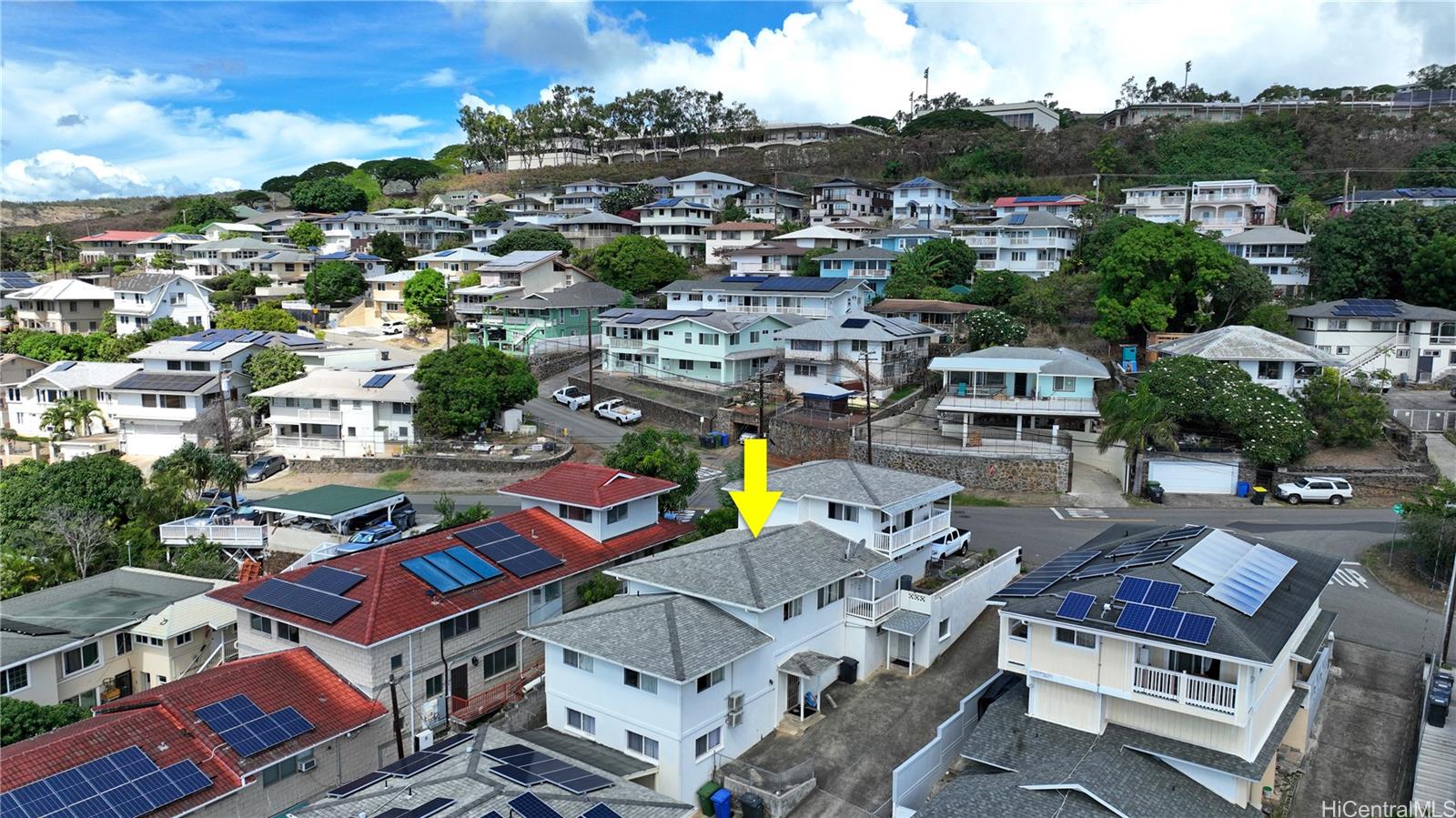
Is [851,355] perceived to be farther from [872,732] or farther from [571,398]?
[872,732]

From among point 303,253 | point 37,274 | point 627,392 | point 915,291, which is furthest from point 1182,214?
point 37,274

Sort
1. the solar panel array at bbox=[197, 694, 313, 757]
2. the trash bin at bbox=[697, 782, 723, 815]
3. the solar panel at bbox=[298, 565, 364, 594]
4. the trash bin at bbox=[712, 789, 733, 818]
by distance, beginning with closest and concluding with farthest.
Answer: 1. the solar panel array at bbox=[197, 694, 313, 757]
2. the trash bin at bbox=[712, 789, 733, 818]
3. the trash bin at bbox=[697, 782, 723, 815]
4. the solar panel at bbox=[298, 565, 364, 594]

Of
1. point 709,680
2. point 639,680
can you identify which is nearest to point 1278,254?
point 709,680

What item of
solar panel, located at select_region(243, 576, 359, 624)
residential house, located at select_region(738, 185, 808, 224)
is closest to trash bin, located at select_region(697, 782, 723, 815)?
solar panel, located at select_region(243, 576, 359, 624)

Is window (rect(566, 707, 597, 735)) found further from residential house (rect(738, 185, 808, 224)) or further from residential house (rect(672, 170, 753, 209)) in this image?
residential house (rect(672, 170, 753, 209))

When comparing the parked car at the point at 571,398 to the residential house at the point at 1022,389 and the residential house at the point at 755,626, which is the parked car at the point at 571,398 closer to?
the residential house at the point at 1022,389

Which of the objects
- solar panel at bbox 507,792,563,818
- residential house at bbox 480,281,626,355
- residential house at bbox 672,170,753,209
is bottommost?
solar panel at bbox 507,792,563,818

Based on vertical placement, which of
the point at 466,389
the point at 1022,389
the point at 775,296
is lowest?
the point at 466,389
